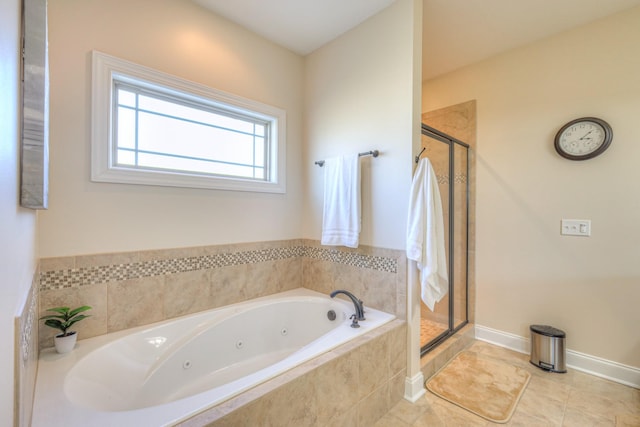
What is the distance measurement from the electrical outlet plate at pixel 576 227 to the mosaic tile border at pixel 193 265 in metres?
1.49

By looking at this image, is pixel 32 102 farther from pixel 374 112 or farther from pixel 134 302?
pixel 374 112

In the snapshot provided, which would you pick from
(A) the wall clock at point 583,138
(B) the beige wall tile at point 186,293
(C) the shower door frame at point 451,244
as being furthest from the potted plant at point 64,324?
(A) the wall clock at point 583,138

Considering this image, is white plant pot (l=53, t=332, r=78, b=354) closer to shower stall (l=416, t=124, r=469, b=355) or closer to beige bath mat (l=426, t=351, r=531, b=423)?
beige bath mat (l=426, t=351, r=531, b=423)

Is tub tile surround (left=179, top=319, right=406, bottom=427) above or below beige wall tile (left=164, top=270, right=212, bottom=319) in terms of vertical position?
below

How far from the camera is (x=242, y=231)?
2232mm

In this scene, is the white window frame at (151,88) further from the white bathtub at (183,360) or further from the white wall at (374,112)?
the white bathtub at (183,360)

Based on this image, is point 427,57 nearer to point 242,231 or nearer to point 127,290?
point 242,231

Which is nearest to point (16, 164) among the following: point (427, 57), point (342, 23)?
point (342, 23)

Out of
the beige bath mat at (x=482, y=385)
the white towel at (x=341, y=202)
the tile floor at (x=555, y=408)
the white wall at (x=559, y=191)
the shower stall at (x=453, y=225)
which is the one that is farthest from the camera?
the shower stall at (x=453, y=225)

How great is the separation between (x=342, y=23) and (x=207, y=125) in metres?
Result: 1.34

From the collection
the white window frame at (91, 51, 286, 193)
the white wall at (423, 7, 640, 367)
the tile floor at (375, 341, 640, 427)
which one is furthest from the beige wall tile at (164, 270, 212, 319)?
the white wall at (423, 7, 640, 367)

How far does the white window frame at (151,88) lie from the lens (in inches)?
63.2

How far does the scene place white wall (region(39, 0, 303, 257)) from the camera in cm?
151

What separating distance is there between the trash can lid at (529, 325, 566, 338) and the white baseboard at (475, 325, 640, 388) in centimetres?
20
